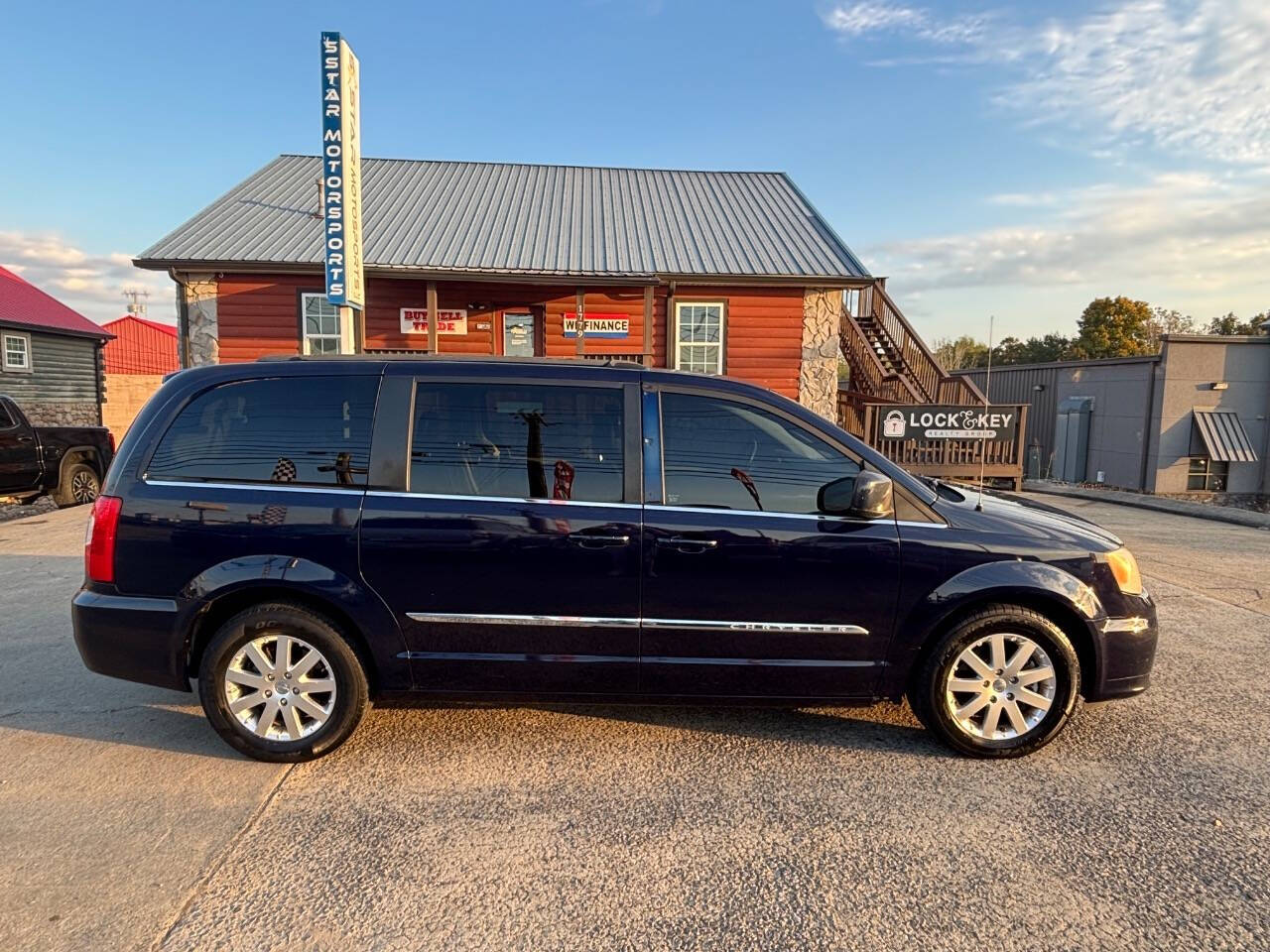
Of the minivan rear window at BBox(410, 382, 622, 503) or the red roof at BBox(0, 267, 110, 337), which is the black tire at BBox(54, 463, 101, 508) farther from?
the red roof at BBox(0, 267, 110, 337)

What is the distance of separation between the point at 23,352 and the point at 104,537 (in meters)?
22.8

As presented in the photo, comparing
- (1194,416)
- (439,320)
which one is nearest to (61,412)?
(439,320)

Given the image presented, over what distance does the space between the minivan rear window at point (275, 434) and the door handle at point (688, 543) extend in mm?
1423

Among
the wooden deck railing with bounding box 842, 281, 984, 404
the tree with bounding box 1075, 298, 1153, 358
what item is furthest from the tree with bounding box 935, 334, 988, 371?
the wooden deck railing with bounding box 842, 281, 984, 404

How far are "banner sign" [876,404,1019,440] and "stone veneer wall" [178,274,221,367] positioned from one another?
11846mm

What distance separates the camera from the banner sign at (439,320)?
1288 centimetres

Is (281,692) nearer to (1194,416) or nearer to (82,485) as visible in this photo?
(82,485)

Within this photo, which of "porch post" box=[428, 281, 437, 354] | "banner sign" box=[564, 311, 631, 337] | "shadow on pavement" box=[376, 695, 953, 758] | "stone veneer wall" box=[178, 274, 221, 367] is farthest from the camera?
"banner sign" box=[564, 311, 631, 337]

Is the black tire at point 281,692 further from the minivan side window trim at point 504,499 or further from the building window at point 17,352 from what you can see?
the building window at point 17,352

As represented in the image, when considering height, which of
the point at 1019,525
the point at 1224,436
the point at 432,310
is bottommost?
the point at 1019,525

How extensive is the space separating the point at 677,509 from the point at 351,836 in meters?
1.84

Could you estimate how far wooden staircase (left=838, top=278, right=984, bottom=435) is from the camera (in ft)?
43.4

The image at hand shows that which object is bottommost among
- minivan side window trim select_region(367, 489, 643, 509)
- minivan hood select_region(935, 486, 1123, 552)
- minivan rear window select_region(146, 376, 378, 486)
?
minivan hood select_region(935, 486, 1123, 552)

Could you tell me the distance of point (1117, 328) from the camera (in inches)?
1350
